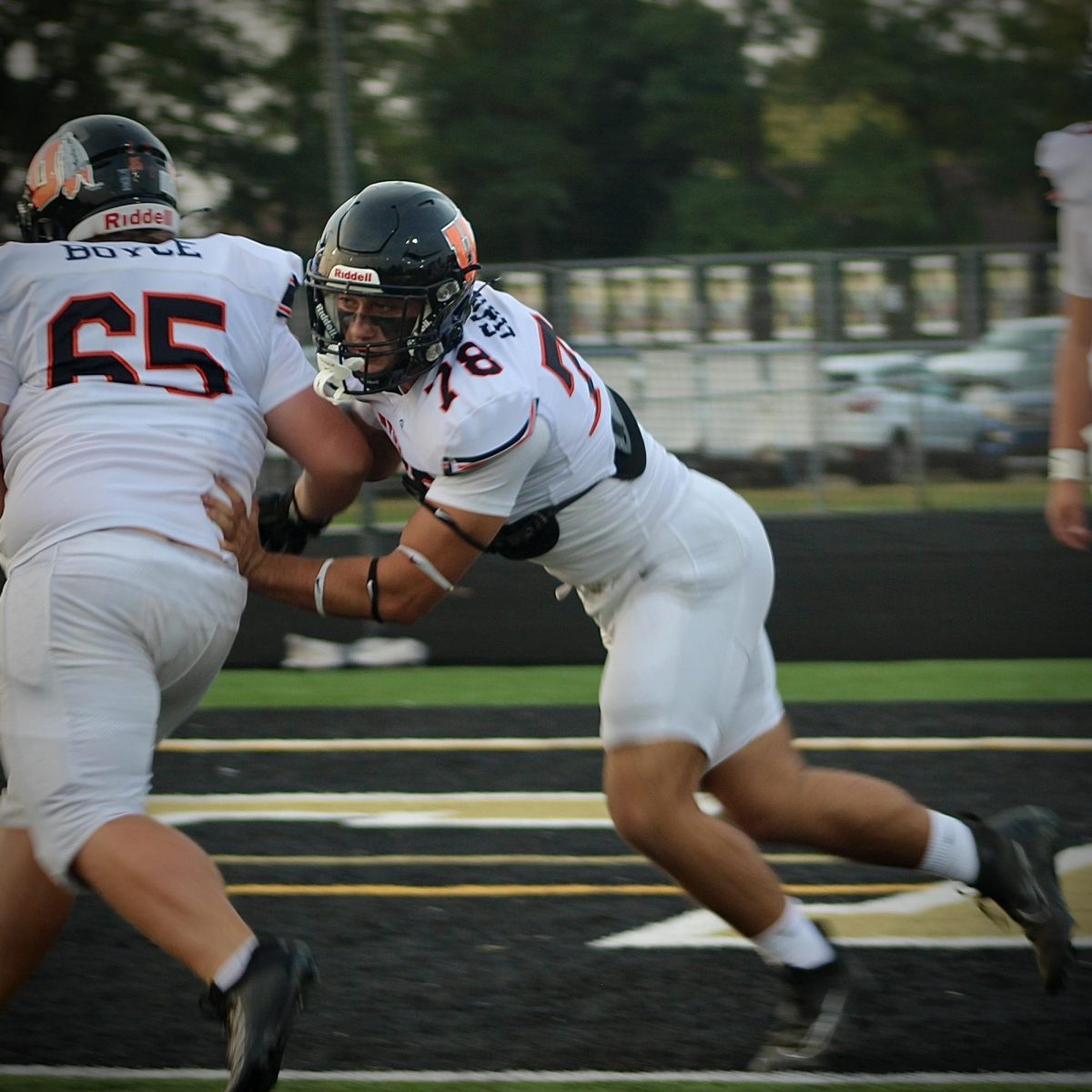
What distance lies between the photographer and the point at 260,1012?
2.96m

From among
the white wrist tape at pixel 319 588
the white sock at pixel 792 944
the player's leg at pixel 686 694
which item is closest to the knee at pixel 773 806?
the player's leg at pixel 686 694

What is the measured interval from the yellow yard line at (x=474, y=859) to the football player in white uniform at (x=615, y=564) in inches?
48.6

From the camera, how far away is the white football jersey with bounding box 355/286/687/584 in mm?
3402

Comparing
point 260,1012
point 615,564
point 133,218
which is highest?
point 133,218

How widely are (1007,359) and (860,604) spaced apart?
10.5 feet

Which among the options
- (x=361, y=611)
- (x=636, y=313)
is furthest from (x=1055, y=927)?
(x=636, y=313)

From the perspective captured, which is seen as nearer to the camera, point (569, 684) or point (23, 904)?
point (23, 904)

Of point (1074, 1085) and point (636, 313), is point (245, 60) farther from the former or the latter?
point (1074, 1085)

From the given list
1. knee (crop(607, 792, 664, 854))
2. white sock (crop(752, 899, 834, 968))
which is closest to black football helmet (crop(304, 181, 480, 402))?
knee (crop(607, 792, 664, 854))

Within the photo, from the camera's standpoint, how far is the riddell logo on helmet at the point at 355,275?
11.5ft

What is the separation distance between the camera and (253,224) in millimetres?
11805

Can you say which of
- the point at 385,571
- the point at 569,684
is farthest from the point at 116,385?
the point at 569,684

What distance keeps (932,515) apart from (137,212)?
989cm

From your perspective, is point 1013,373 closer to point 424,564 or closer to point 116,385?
point 424,564
